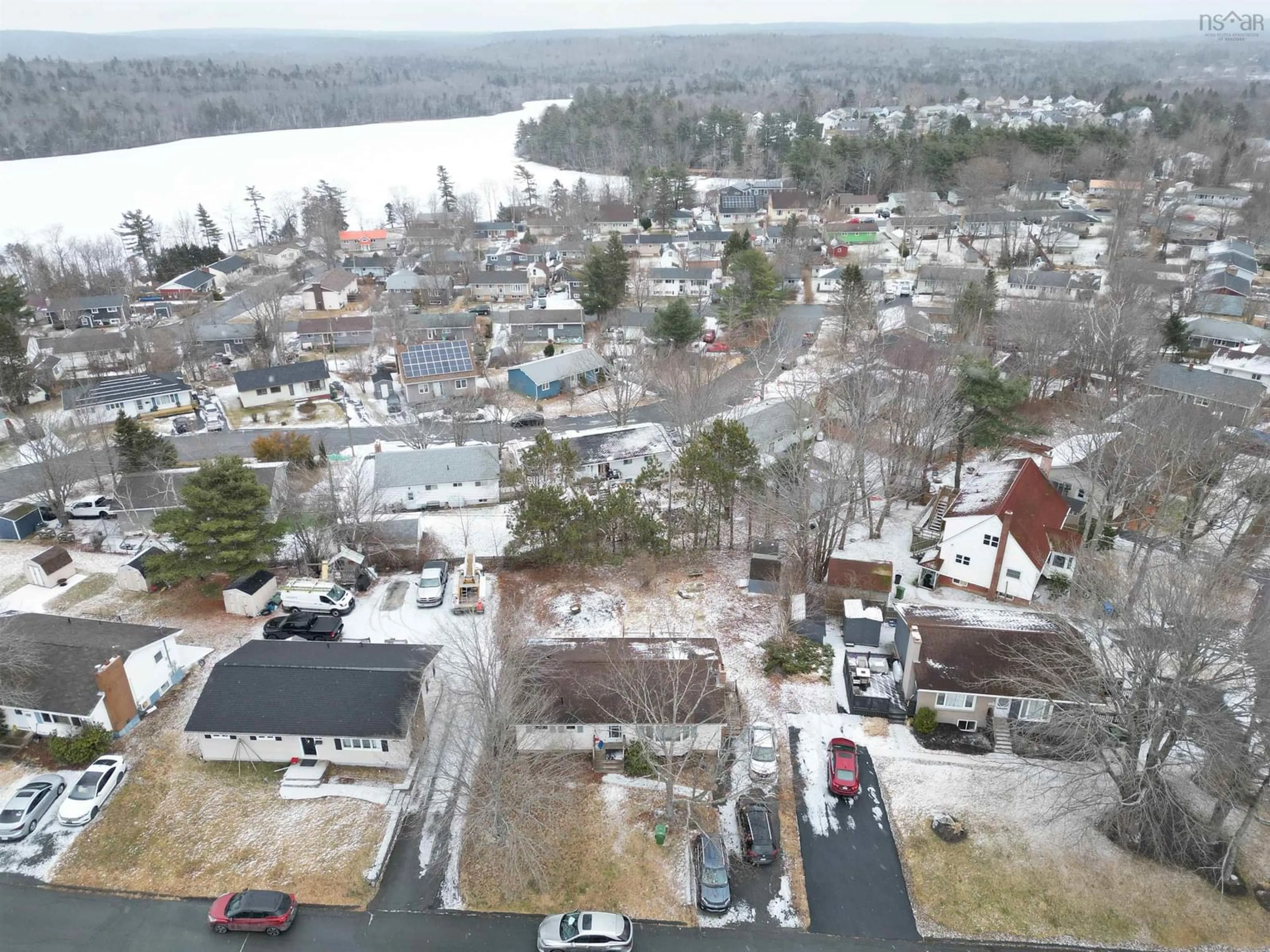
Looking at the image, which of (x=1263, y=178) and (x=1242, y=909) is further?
(x=1263, y=178)

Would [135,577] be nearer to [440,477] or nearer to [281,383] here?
[440,477]

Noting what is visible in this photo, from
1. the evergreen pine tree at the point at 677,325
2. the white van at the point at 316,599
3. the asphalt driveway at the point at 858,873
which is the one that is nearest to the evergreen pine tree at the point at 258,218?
the evergreen pine tree at the point at 677,325

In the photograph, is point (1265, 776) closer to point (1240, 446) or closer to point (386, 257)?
point (1240, 446)

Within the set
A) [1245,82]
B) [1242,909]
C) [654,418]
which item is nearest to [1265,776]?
[1242,909]

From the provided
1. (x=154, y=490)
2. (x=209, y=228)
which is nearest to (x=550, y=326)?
(x=154, y=490)

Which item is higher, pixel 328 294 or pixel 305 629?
pixel 328 294

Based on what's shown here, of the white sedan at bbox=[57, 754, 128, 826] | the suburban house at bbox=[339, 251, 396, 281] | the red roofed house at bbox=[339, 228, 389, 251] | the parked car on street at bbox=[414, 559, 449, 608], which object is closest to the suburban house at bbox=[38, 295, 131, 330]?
the suburban house at bbox=[339, 251, 396, 281]
